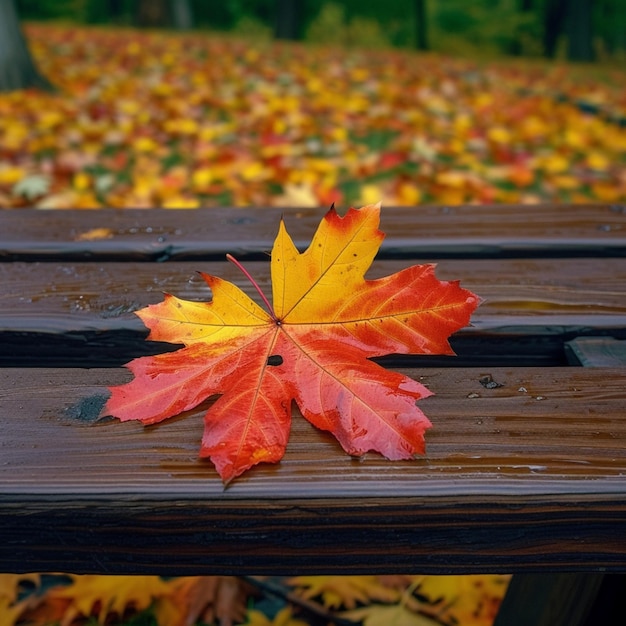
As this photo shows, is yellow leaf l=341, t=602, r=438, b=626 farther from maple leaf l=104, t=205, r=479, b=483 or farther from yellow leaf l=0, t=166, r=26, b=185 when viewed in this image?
yellow leaf l=0, t=166, r=26, b=185

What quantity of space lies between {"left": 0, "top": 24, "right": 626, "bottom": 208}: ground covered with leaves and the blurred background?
0.01 metres

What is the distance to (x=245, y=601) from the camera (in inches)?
51.7

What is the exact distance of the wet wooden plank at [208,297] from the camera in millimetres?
813

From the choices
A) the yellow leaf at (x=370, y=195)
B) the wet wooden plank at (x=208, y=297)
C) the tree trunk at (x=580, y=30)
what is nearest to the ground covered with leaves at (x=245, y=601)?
the wet wooden plank at (x=208, y=297)

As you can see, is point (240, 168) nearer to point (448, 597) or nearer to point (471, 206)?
point (471, 206)

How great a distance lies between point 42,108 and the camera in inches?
152

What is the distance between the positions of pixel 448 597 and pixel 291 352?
3.06 feet

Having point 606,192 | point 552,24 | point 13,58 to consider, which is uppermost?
point 552,24

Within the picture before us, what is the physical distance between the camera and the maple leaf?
58 cm

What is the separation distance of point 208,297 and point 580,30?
12078 millimetres

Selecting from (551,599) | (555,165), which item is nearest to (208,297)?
(551,599)

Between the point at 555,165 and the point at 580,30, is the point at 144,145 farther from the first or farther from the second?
the point at 580,30

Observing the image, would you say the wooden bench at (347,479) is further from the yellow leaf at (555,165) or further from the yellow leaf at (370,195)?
the yellow leaf at (555,165)

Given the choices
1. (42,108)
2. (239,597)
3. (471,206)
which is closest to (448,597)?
(239,597)
